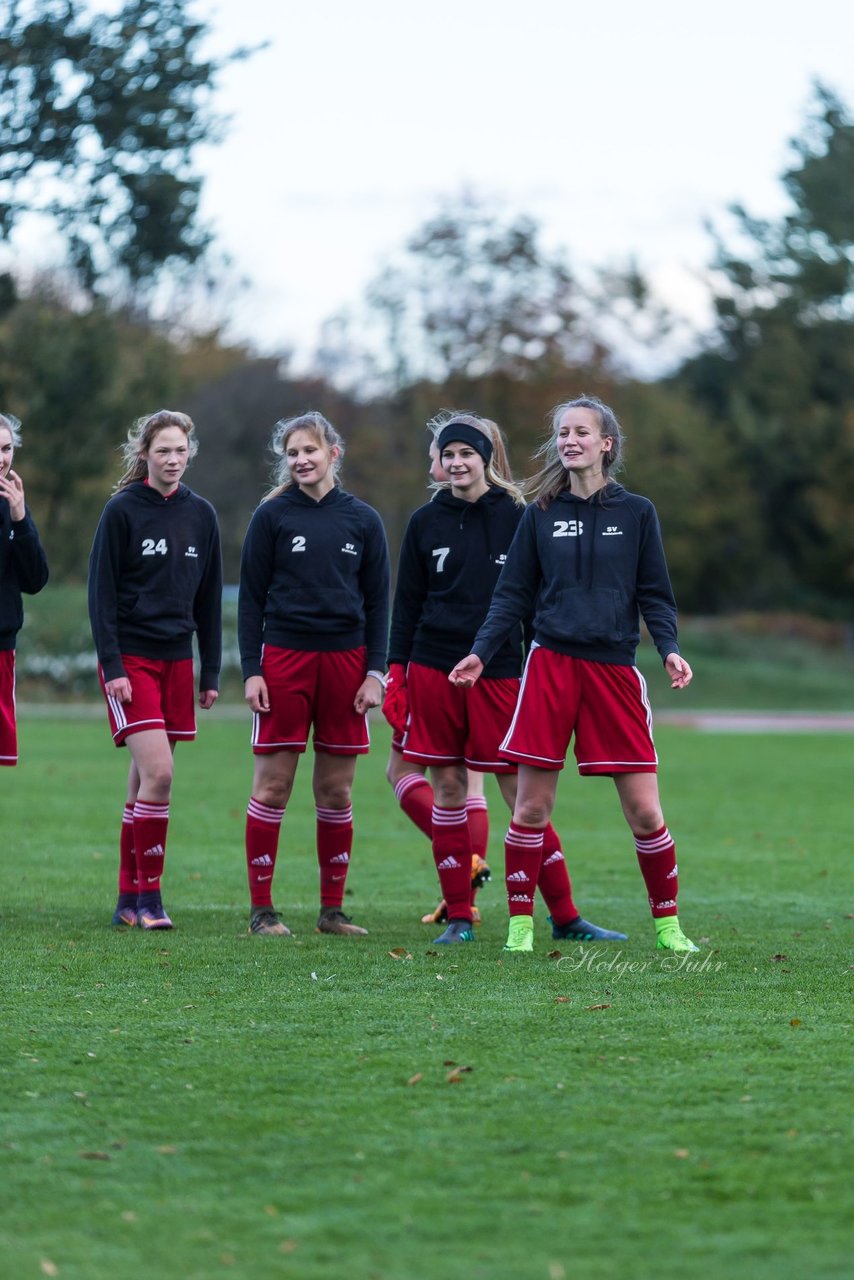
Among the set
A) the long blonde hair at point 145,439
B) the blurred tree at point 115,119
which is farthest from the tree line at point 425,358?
the long blonde hair at point 145,439

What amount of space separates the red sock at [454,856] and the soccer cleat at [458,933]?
0.09 ft

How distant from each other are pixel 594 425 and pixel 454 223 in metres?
37.7

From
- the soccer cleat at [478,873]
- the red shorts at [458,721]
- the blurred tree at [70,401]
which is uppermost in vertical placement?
the blurred tree at [70,401]

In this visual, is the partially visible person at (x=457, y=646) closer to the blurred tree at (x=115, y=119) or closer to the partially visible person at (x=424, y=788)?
the partially visible person at (x=424, y=788)

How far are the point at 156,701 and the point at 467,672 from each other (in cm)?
158

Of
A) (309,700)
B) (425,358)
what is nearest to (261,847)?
(309,700)

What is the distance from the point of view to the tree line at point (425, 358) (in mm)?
27844

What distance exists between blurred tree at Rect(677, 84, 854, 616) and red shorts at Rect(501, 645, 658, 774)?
45.3 m

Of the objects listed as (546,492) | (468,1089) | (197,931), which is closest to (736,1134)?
(468,1089)

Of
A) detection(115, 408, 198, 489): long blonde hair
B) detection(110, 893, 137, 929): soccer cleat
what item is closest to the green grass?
detection(110, 893, 137, 929): soccer cleat

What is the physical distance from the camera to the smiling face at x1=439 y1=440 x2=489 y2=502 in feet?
23.3

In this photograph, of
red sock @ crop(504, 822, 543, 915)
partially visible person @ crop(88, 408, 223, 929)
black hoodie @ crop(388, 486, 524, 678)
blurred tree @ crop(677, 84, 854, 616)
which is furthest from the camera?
blurred tree @ crop(677, 84, 854, 616)

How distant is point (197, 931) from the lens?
731cm

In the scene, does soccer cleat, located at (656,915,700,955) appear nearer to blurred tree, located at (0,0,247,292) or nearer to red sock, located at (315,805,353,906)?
red sock, located at (315,805,353,906)
